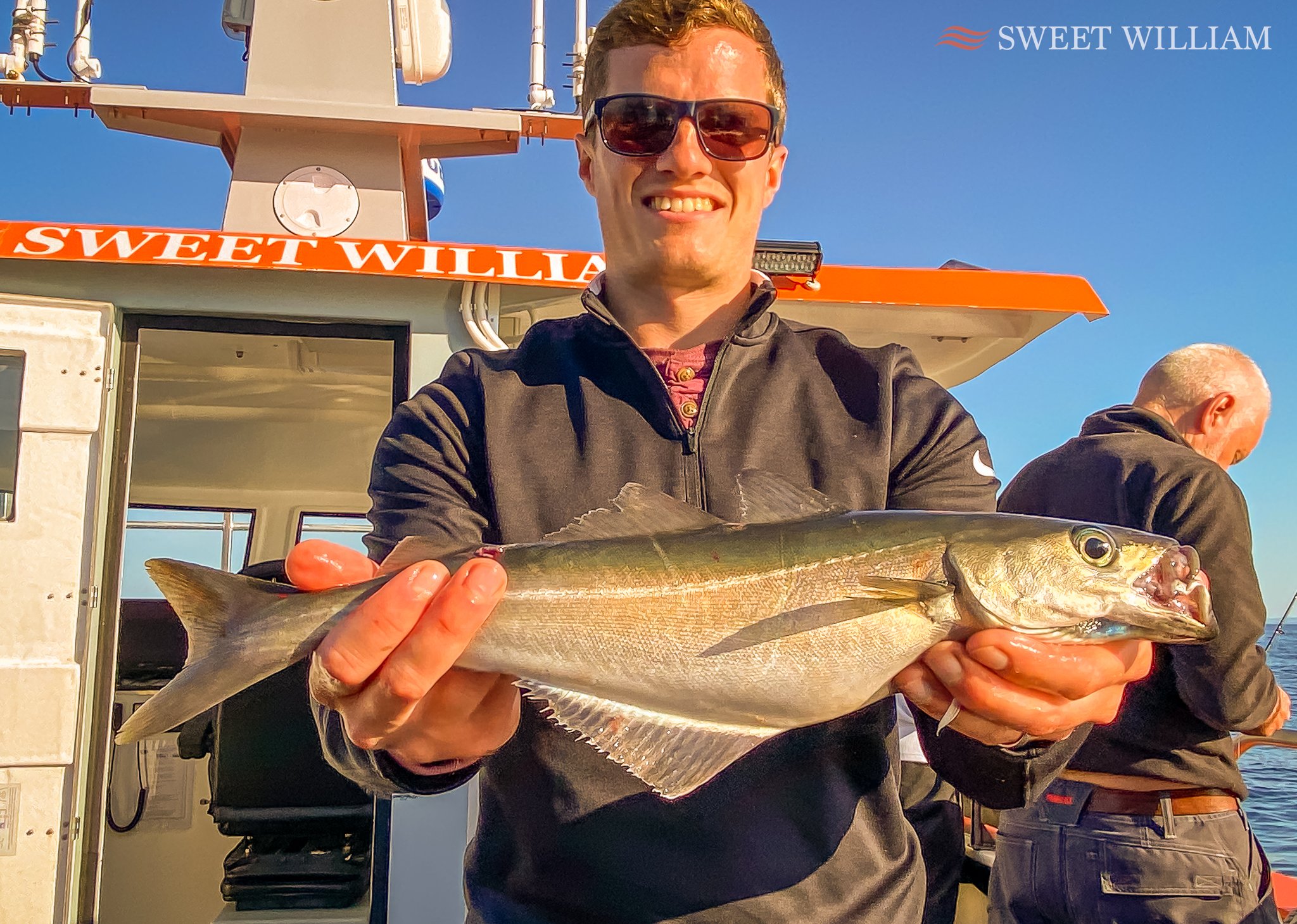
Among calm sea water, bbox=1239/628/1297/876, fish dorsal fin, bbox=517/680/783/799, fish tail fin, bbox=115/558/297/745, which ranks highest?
fish tail fin, bbox=115/558/297/745

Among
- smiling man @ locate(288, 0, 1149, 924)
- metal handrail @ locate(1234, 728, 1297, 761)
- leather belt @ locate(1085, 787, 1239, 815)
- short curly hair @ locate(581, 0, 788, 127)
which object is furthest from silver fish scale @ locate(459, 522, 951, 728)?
metal handrail @ locate(1234, 728, 1297, 761)

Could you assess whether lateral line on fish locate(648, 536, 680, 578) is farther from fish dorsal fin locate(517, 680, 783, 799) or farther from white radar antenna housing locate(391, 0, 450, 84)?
white radar antenna housing locate(391, 0, 450, 84)

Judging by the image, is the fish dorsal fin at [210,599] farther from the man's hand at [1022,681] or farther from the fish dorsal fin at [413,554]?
the man's hand at [1022,681]

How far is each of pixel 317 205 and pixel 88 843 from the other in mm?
3550

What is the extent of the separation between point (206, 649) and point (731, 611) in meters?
1.10

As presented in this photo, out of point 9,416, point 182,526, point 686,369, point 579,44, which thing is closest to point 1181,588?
point 686,369

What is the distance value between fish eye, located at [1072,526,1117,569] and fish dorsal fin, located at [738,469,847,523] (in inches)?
19.7

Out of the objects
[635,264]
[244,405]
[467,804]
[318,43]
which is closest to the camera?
[635,264]

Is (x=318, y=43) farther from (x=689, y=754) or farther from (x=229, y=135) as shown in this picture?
(x=689, y=754)

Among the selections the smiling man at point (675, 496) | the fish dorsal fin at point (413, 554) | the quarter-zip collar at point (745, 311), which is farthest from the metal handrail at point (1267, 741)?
the fish dorsal fin at point (413, 554)

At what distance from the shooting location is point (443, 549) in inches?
80.7

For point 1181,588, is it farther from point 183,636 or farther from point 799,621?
point 183,636

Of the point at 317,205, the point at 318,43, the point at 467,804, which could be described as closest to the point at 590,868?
the point at 467,804

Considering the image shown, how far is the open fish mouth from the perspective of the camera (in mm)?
1985
